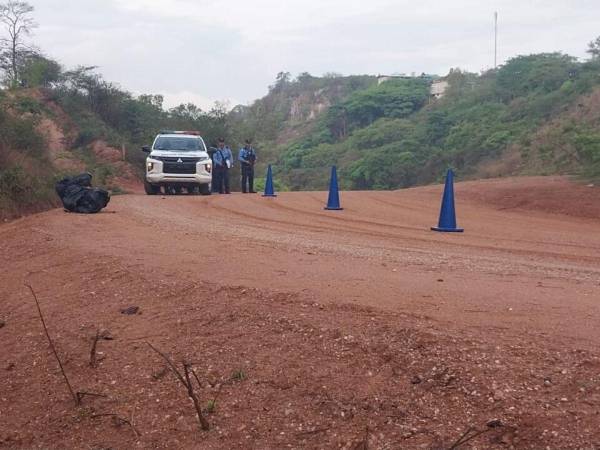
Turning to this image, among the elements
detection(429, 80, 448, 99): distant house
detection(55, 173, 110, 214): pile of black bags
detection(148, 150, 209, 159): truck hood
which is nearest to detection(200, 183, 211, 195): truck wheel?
detection(148, 150, 209, 159): truck hood

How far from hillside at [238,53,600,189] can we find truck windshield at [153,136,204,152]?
1243 cm

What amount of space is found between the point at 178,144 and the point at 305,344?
17.3m

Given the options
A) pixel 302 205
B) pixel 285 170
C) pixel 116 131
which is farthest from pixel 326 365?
pixel 285 170

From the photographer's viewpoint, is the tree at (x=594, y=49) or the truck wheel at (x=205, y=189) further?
the tree at (x=594, y=49)

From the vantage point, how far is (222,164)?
74.9 ft

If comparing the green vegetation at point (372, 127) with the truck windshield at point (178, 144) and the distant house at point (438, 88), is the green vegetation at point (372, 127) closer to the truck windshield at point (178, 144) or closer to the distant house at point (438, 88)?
the distant house at point (438, 88)

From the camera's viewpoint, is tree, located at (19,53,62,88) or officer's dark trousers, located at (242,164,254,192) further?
tree, located at (19,53,62,88)

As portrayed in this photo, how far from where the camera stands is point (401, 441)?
13.0 ft

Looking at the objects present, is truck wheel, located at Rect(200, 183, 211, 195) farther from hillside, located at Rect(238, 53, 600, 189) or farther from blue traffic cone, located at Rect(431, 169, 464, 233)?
hillside, located at Rect(238, 53, 600, 189)

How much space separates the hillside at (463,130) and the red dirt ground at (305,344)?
17618 mm

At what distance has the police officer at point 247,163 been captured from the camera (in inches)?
895

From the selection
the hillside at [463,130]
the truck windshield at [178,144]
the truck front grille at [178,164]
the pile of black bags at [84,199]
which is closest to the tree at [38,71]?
the truck windshield at [178,144]

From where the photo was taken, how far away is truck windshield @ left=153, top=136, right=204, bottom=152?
2153 centimetres

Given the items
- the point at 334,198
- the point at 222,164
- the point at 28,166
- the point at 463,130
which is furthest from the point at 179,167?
the point at 463,130
